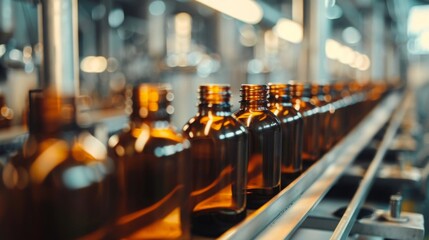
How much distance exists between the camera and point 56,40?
0.65m

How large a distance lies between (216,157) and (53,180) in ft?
1.06

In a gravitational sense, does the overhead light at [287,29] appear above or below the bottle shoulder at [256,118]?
above

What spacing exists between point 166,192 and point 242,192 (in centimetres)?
21

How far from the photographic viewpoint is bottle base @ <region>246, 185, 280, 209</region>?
81cm

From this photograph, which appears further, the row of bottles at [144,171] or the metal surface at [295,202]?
the metal surface at [295,202]

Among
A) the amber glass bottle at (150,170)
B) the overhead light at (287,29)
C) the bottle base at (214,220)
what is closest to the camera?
the amber glass bottle at (150,170)

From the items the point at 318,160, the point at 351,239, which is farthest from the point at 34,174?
the point at 351,239

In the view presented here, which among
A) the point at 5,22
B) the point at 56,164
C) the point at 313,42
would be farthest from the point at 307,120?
the point at 5,22

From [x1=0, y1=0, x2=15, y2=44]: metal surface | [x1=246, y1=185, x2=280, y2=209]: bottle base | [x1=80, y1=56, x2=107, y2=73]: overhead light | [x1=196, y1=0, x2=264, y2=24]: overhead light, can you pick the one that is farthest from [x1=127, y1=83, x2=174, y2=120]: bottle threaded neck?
[x1=80, y1=56, x2=107, y2=73]: overhead light

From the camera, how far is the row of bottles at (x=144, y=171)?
1.49 feet

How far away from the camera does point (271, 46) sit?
7.16m

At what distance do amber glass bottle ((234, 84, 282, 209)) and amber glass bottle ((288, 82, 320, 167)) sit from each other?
0.28 metres

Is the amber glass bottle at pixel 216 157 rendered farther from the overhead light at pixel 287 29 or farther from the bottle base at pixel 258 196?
the overhead light at pixel 287 29

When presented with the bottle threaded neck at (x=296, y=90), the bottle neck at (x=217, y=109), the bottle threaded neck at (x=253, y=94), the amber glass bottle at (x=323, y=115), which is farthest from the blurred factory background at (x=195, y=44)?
the bottle neck at (x=217, y=109)
